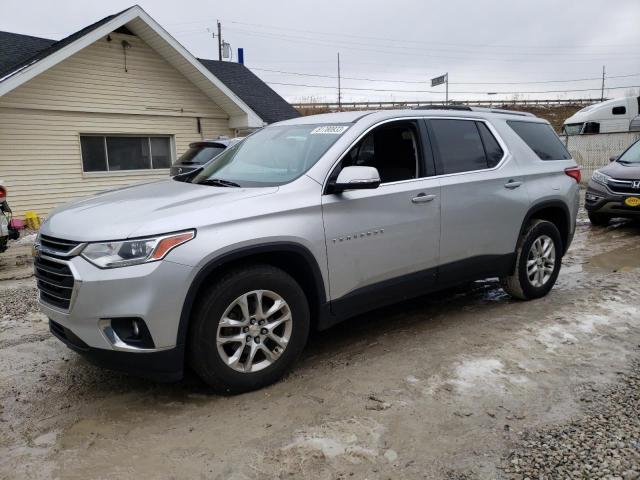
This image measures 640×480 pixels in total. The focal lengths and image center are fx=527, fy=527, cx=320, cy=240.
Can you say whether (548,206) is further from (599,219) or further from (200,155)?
(200,155)

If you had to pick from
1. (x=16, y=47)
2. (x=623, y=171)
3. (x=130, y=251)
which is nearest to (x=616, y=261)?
(x=623, y=171)

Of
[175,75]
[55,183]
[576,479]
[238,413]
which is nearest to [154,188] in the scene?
[238,413]

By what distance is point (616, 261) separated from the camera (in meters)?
7.00

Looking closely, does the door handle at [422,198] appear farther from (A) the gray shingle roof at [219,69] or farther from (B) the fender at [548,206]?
(A) the gray shingle roof at [219,69]

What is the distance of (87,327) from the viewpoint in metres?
3.00

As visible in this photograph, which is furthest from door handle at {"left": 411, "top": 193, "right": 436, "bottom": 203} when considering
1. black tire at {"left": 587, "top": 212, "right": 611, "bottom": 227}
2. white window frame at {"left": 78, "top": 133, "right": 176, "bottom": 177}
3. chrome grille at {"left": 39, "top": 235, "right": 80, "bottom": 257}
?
white window frame at {"left": 78, "top": 133, "right": 176, "bottom": 177}

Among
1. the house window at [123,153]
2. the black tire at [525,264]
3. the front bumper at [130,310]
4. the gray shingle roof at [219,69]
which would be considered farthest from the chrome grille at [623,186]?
the house window at [123,153]

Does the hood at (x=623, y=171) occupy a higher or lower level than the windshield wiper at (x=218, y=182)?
lower

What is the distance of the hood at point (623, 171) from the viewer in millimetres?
8852

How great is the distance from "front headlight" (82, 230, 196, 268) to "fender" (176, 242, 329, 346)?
9.5 inches

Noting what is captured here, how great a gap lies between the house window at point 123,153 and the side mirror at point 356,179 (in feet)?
36.2

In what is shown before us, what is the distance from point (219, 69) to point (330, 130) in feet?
50.3

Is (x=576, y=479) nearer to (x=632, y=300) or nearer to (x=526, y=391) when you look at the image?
(x=526, y=391)

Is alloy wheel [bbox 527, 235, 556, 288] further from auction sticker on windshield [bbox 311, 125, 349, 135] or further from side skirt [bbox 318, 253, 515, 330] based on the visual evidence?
auction sticker on windshield [bbox 311, 125, 349, 135]
